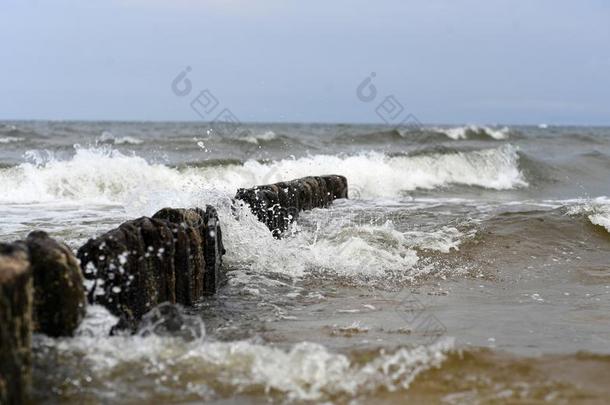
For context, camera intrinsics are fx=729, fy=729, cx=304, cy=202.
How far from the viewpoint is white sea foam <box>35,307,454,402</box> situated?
11.2 feet

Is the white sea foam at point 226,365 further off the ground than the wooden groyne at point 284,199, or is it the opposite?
the wooden groyne at point 284,199

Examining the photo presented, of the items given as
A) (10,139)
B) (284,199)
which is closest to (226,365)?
(284,199)

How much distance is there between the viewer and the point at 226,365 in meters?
3.67

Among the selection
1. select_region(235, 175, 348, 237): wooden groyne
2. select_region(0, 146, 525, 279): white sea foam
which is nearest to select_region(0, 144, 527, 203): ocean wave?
select_region(0, 146, 525, 279): white sea foam

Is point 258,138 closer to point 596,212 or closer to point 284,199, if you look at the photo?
point 596,212

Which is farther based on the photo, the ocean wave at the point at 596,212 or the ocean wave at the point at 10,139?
the ocean wave at the point at 10,139

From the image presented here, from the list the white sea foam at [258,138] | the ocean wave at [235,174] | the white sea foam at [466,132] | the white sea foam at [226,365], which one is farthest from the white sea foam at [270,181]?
the white sea foam at [466,132]

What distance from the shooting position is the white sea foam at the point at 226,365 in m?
3.40

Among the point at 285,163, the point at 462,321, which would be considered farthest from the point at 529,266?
the point at 285,163

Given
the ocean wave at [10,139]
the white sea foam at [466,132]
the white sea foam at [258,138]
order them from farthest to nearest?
the white sea foam at [466,132] → the white sea foam at [258,138] → the ocean wave at [10,139]

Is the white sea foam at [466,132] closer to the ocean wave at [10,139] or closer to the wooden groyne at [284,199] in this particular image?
the ocean wave at [10,139]

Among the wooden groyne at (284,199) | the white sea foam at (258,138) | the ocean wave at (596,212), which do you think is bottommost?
the ocean wave at (596,212)

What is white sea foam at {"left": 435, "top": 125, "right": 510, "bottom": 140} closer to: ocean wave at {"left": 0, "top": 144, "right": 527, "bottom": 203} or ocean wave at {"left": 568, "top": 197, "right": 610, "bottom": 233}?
ocean wave at {"left": 0, "top": 144, "right": 527, "bottom": 203}

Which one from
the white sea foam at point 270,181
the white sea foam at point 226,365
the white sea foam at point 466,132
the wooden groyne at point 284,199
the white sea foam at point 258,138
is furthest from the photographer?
the white sea foam at point 466,132
